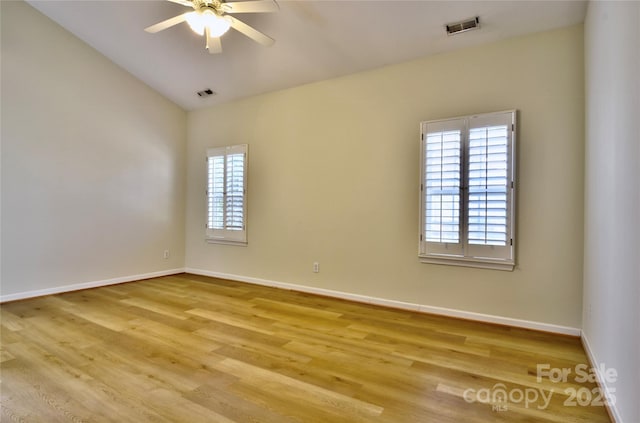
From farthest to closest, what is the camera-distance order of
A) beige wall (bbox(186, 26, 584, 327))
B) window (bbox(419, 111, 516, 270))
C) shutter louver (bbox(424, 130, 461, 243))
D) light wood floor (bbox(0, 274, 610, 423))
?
shutter louver (bbox(424, 130, 461, 243)) → window (bbox(419, 111, 516, 270)) → beige wall (bbox(186, 26, 584, 327)) → light wood floor (bbox(0, 274, 610, 423))

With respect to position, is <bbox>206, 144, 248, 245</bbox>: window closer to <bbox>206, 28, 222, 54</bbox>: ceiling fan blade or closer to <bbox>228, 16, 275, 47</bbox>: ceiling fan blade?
<bbox>206, 28, 222, 54</bbox>: ceiling fan blade

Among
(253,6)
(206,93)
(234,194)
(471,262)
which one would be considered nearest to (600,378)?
(471,262)

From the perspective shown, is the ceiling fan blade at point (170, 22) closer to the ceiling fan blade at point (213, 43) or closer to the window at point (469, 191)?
the ceiling fan blade at point (213, 43)

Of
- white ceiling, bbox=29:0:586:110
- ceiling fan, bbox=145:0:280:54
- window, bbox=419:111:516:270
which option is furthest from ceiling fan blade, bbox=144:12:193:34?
window, bbox=419:111:516:270

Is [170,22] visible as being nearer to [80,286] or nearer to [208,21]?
[208,21]

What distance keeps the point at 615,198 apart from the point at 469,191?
1436 mm

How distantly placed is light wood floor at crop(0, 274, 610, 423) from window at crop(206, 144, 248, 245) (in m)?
1.59

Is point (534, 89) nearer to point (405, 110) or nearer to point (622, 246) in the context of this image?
point (405, 110)

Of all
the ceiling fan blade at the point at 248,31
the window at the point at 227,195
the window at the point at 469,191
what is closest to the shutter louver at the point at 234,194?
the window at the point at 227,195

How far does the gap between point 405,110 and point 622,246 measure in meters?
2.47

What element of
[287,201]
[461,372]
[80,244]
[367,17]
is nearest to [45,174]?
[80,244]

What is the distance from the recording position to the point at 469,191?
10.6 ft

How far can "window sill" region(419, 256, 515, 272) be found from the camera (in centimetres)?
312

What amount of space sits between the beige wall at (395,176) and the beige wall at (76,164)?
698 mm
